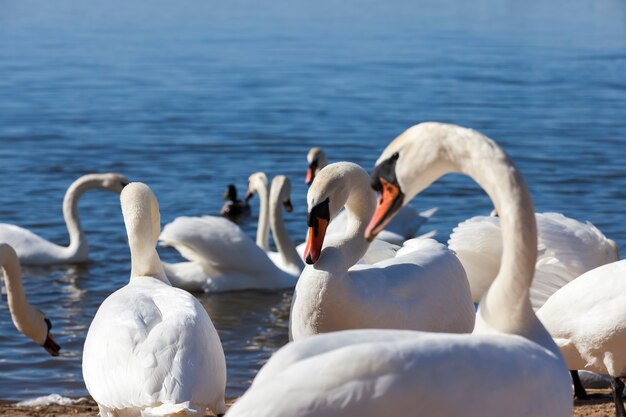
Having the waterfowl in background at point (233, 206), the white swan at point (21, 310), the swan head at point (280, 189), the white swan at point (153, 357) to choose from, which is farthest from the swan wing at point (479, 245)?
the waterfowl in background at point (233, 206)

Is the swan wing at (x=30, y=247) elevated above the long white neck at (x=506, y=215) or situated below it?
below

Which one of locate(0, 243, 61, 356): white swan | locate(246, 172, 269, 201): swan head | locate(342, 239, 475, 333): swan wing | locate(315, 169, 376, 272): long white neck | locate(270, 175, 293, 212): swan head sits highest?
locate(315, 169, 376, 272): long white neck

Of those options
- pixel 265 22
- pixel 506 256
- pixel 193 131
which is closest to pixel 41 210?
pixel 193 131

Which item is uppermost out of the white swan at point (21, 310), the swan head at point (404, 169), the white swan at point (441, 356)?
the swan head at point (404, 169)

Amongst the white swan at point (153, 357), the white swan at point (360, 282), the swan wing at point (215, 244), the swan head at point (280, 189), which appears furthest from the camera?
the swan head at point (280, 189)

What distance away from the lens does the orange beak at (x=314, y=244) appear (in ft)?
17.7

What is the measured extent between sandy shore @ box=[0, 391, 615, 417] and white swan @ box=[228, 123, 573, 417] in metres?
2.67

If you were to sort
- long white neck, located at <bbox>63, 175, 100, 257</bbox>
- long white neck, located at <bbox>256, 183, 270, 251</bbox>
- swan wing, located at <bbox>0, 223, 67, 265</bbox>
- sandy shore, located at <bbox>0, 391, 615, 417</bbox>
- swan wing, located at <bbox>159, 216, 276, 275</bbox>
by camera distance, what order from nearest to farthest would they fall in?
1. sandy shore, located at <bbox>0, 391, 615, 417</bbox>
2. swan wing, located at <bbox>159, 216, 276, 275</bbox>
3. swan wing, located at <bbox>0, 223, 67, 265</bbox>
4. long white neck, located at <bbox>63, 175, 100, 257</bbox>
5. long white neck, located at <bbox>256, 183, 270, 251</bbox>

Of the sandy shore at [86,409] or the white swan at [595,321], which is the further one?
the sandy shore at [86,409]

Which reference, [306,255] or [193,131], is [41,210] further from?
[306,255]

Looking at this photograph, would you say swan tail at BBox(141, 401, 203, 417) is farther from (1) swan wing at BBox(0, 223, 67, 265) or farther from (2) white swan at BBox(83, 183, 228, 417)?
(1) swan wing at BBox(0, 223, 67, 265)

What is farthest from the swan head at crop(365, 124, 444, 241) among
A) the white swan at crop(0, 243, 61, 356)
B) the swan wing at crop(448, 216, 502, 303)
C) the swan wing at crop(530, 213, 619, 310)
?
the white swan at crop(0, 243, 61, 356)

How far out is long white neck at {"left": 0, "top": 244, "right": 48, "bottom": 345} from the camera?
7379 millimetres

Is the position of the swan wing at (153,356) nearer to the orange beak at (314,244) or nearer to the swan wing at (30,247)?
Answer: the orange beak at (314,244)
